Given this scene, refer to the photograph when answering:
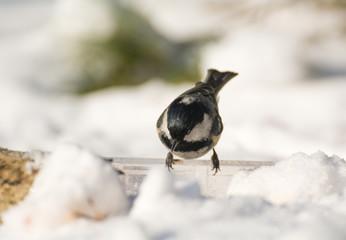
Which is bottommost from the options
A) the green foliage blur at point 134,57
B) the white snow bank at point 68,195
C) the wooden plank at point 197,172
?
the white snow bank at point 68,195

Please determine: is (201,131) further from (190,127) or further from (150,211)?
(150,211)

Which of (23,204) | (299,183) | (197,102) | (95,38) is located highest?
(95,38)

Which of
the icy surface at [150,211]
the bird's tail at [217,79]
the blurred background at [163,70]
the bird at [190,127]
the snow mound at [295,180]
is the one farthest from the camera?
the blurred background at [163,70]

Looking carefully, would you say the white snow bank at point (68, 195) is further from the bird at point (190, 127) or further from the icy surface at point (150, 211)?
the bird at point (190, 127)

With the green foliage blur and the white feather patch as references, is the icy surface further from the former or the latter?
the green foliage blur

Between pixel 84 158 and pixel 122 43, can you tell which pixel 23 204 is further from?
pixel 122 43

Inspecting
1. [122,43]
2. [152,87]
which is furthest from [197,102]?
[122,43]

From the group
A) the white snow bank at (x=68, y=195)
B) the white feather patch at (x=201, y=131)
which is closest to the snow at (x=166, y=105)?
the white snow bank at (x=68, y=195)
